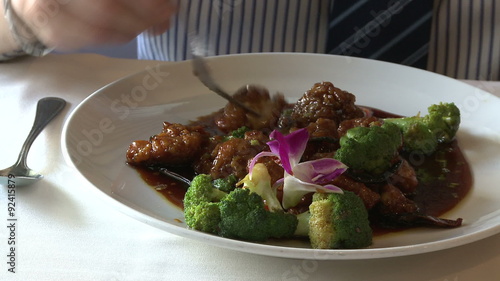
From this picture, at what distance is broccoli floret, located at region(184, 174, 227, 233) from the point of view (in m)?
1.28

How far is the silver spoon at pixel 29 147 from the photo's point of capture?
1.55m

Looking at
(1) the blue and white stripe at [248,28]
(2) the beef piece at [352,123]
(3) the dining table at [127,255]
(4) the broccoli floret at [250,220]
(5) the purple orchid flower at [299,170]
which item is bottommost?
(3) the dining table at [127,255]

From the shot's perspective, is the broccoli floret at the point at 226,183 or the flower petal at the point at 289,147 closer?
the flower petal at the point at 289,147

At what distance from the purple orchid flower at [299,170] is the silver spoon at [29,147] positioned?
0.64 metres

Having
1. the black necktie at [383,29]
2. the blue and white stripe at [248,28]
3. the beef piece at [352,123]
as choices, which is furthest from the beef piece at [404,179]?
the blue and white stripe at [248,28]

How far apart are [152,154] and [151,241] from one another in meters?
0.40

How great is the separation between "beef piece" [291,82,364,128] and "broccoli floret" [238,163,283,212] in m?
0.58

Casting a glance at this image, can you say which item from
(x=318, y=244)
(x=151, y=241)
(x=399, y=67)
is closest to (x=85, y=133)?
(x=151, y=241)

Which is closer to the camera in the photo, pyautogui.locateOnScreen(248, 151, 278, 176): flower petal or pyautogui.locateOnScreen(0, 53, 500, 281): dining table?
pyautogui.locateOnScreen(0, 53, 500, 281): dining table

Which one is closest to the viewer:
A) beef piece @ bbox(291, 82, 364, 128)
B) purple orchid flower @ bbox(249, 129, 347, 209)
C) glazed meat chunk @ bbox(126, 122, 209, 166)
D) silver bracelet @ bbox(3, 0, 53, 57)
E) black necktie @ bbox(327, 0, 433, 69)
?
purple orchid flower @ bbox(249, 129, 347, 209)

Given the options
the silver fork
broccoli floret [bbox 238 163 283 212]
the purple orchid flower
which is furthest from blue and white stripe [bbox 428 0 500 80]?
broccoli floret [bbox 238 163 283 212]

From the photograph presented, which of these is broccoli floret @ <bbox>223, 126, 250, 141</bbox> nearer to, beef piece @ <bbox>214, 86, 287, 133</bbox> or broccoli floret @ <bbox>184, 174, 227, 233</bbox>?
beef piece @ <bbox>214, 86, 287, 133</bbox>

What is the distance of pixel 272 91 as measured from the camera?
2.21 meters

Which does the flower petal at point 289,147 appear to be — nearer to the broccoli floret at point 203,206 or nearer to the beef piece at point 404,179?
the broccoli floret at point 203,206
